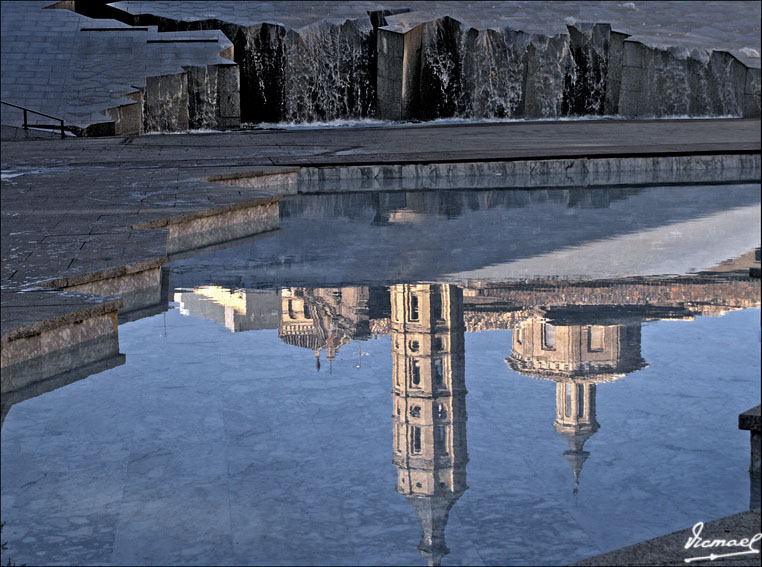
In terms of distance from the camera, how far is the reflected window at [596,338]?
18.2 feet

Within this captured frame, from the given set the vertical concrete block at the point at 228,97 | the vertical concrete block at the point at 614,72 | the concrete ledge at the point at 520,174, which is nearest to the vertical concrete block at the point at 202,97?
the vertical concrete block at the point at 228,97

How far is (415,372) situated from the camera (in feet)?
16.7

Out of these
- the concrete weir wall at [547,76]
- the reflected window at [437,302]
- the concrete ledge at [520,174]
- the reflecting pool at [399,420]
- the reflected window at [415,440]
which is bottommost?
the reflected window at [437,302]

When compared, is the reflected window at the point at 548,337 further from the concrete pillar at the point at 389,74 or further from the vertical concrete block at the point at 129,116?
the concrete pillar at the point at 389,74

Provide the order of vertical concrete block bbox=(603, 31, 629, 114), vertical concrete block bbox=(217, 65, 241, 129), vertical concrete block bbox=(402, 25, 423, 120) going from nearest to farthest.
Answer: vertical concrete block bbox=(217, 65, 241, 129), vertical concrete block bbox=(402, 25, 423, 120), vertical concrete block bbox=(603, 31, 629, 114)

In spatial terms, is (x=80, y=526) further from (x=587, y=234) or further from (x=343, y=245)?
(x=587, y=234)

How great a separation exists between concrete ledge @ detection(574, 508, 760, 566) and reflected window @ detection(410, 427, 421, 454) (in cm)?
91

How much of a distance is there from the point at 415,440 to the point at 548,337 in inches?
62.0

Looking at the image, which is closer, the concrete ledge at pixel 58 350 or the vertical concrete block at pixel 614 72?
the concrete ledge at pixel 58 350

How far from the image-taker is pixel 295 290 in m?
7.20

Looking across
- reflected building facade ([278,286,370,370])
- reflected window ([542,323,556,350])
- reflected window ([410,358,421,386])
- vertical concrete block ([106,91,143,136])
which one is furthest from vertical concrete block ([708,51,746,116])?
reflected window ([410,358,421,386])

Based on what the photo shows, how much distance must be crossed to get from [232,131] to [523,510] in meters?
18.7

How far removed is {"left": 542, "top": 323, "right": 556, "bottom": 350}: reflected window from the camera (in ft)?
16.5

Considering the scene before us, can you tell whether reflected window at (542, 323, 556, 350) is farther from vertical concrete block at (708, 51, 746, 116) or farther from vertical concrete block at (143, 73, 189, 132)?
vertical concrete block at (708, 51, 746, 116)
